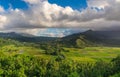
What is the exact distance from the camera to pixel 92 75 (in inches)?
6658

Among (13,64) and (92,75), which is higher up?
(13,64)

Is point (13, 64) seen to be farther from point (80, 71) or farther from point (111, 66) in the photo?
point (111, 66)

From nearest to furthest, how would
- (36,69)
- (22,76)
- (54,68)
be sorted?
(22,76)
(36,69)
(54,68)

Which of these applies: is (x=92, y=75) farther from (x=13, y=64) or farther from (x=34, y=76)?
(x=13, y=64)

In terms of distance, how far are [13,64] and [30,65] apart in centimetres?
2059

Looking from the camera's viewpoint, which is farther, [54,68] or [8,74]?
[54,68]

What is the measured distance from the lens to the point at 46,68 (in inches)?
7397

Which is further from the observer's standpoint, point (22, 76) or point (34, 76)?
point (34, 76)

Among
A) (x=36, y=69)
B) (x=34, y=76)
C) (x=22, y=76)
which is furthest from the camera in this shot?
(x=36, y=69)

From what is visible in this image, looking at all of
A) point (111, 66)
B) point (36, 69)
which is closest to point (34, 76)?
point (36, 69)

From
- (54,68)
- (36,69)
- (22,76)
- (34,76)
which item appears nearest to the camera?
(22,76)

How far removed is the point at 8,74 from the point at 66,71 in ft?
152

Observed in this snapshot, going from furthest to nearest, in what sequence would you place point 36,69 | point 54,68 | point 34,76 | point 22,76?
point 54,68 → point 36,69 → point 34,76 → point 22,76

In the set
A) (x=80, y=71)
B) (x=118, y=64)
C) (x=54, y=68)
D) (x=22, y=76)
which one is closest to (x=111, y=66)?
(x=118, y=64)
